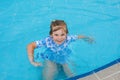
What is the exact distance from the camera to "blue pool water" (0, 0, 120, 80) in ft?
13.1

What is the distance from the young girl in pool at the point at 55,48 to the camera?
3.22 meters

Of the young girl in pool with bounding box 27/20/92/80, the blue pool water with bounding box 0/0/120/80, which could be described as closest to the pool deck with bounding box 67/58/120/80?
the young girl in pool with bounding box 27/20/92/80

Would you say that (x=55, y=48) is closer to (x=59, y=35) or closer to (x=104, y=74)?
(x=59, y=35)

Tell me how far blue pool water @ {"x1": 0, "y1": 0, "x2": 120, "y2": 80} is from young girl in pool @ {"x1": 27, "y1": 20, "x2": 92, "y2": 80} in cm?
27

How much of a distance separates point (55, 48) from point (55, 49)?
16mm

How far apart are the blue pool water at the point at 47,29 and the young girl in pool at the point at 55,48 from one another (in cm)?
27

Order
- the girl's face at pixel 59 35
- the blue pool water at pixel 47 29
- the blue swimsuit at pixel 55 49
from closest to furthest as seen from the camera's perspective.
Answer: the girl's face at pixel 59 35, the blue swimsuit at pixel 55 49, the blue pool water at pixel 47 29

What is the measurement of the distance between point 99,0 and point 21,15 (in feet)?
4.38

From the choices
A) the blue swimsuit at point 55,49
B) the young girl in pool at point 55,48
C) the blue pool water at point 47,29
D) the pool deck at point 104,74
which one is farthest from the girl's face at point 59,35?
the blue pool water at point 47,29

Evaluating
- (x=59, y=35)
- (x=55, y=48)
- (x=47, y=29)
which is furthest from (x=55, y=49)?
(x=47, y=29)

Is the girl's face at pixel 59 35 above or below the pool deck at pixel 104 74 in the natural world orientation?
above

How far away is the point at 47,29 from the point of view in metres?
4.60

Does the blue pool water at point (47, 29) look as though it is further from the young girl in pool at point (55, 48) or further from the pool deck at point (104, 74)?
the pool deck at point (104, 74)

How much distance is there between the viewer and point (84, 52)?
421 cm
